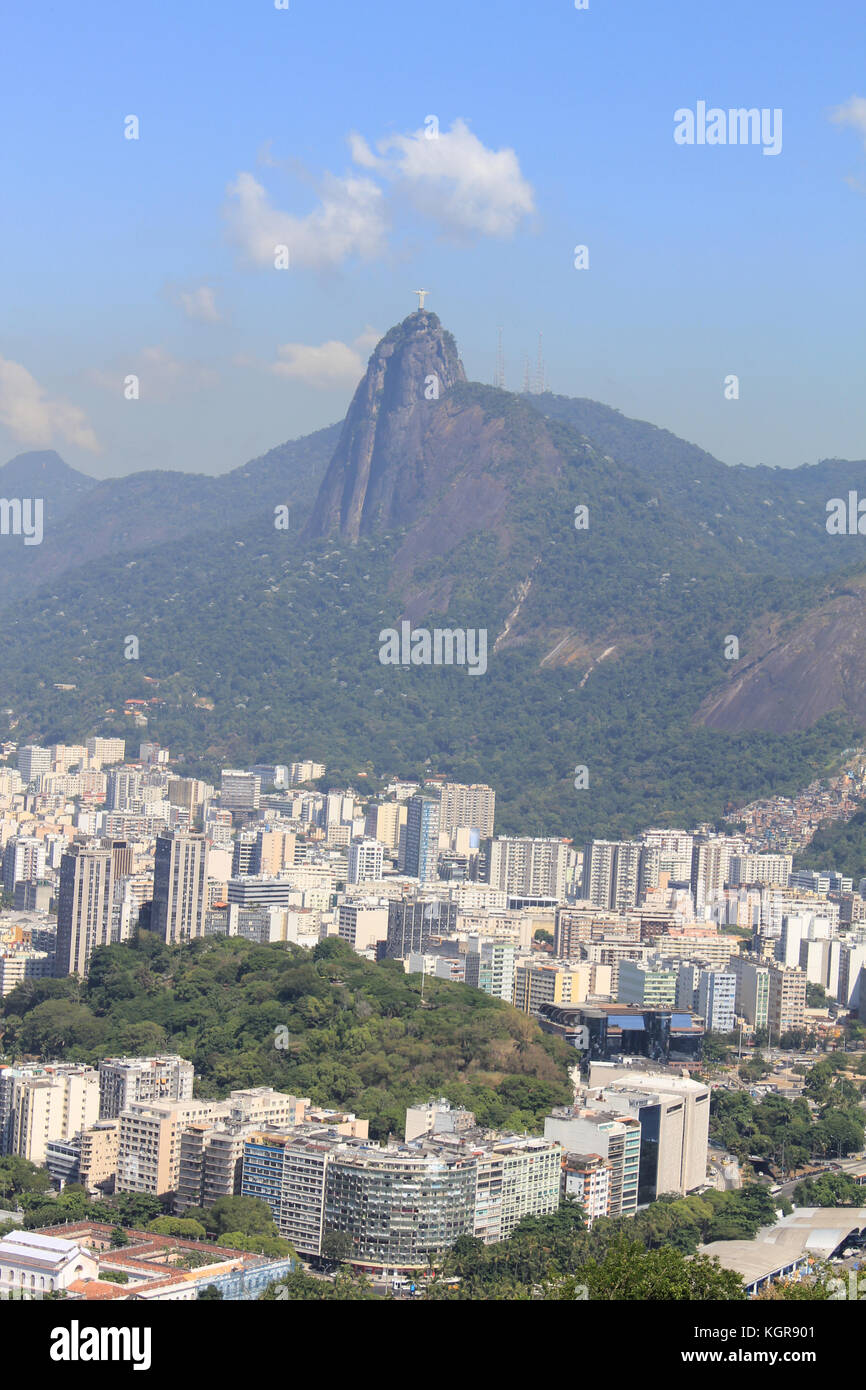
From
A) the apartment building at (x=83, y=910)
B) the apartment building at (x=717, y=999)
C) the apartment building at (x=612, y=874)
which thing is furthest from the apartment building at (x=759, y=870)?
the apartment building at (x=83, y=910)

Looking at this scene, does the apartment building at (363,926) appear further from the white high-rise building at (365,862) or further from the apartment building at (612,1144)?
the apartment building at (612,1144)

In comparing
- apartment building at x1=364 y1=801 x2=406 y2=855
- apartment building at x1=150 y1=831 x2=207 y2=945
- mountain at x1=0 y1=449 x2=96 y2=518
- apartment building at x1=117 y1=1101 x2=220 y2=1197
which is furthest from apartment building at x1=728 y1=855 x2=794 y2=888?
mountain at x1=0 y1=449 x2=96 y2=518

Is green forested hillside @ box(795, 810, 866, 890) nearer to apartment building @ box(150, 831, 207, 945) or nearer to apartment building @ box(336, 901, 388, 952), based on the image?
apartment building @ box(336, 901, 388, 952)

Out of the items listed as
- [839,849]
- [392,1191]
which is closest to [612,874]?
[839,849]

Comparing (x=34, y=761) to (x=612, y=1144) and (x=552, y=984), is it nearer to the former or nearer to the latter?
(x=552, y=984)

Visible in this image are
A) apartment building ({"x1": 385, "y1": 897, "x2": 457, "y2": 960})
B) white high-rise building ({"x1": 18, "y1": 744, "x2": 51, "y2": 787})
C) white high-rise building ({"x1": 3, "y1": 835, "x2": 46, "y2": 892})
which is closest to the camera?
apartment building ({"x1": 385, "y1": 897, "x2": 457, "y2": 960})
